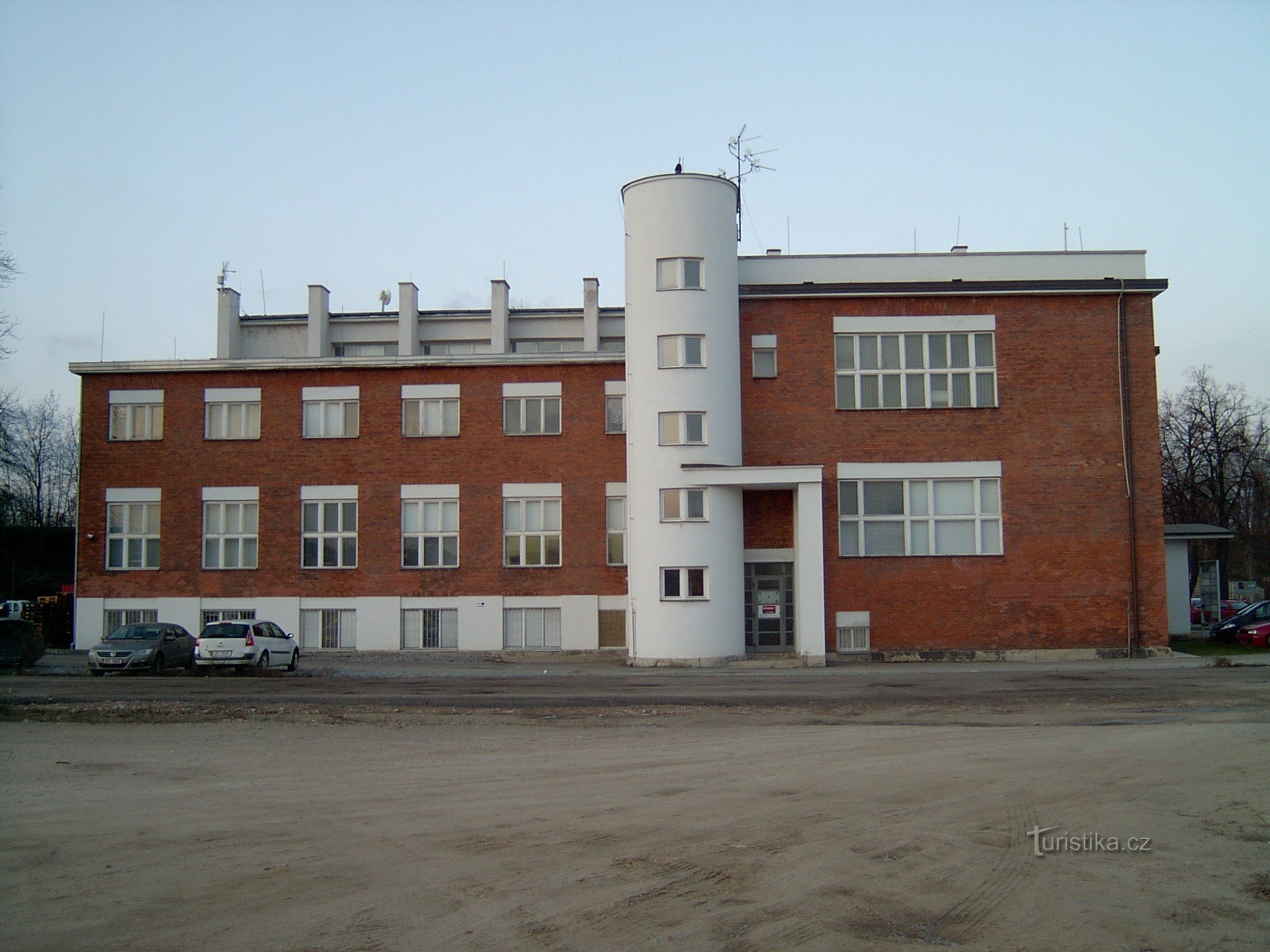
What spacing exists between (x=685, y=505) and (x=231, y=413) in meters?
16.8

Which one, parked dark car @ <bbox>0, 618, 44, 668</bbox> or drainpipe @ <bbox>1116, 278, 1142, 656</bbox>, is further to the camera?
drainpipe @ <bbox>1116, 278, 1142, 656</bbox>

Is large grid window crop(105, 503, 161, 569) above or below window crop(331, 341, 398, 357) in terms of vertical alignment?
below

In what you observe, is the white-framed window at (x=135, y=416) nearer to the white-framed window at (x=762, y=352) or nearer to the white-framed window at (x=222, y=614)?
the white-framed window at (x=222, y=614)

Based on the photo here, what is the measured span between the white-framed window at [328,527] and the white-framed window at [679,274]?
12810 mm

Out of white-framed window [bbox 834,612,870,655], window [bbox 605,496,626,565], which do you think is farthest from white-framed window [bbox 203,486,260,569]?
white-framed window [bbox 834,612,870,655]

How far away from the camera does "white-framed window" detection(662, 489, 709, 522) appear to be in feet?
101

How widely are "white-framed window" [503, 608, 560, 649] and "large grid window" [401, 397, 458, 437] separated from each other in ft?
21.2

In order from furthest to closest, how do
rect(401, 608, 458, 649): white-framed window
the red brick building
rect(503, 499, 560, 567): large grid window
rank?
1. rect(503, 499, 560, 567): large grid window
2. rect(401, 608, 458, 649): white-framed window
3. the red brick building

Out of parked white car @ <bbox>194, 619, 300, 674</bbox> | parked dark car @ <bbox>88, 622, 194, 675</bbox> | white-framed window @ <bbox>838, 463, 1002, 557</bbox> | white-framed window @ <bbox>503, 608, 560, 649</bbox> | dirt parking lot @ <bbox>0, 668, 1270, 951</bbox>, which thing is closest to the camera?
dirt parking lot @ <bbox>0, 668, 1270, 951</bbox>

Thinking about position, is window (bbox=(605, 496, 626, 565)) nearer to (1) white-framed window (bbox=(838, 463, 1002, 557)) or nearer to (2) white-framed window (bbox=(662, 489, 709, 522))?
(2) white-framed window (bbox=(662, 489, 709, 522))

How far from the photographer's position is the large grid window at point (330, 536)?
36656 mm

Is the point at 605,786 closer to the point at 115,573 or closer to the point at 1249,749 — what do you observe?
the point at 1249,749

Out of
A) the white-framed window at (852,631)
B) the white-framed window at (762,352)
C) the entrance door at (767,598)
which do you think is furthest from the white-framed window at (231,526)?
the white-framed window at (852,631)

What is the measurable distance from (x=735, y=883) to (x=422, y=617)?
29.3 m
